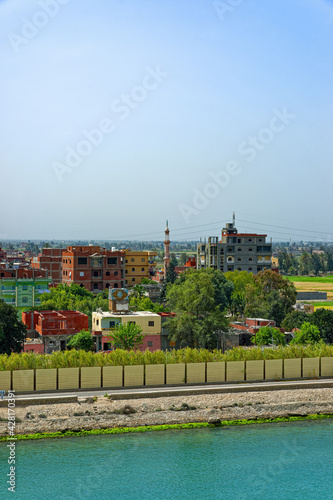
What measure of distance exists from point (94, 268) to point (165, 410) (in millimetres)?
39099

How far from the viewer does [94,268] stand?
60.9 m

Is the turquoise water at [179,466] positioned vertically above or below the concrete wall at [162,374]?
below

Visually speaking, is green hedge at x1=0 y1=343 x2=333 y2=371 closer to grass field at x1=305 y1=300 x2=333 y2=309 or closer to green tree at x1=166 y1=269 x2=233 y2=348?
green tree at x1=166 y1=269 x2=233 y2=348

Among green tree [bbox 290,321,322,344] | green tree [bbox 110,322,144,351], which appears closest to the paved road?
green tree [bbox 110,322,144,351]

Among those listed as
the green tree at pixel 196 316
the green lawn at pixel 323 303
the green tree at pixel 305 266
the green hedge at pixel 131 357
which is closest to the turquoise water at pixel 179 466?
the green hedge at pixel 131 357

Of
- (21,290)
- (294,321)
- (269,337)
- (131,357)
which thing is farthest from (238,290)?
(131,357)

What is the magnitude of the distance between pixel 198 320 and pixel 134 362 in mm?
7974

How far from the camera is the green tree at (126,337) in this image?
1169 inches

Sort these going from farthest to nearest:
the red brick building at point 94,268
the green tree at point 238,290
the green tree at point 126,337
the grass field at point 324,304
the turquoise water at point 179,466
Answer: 1. the grass field at point 324,304
2. the red brick building at point 94,268
3. the green tree at point 238,290
4. the green tree at point 126,337
5. the turquoise water at point 179,466

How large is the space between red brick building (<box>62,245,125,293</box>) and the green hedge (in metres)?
34.7

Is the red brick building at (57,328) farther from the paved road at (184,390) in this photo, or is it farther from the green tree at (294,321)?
the green tree at (294,321)

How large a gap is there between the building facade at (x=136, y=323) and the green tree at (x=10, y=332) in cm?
405

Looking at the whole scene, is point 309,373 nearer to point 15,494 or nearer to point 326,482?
point 326,482

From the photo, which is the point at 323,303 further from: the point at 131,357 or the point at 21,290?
the point at 131,357
